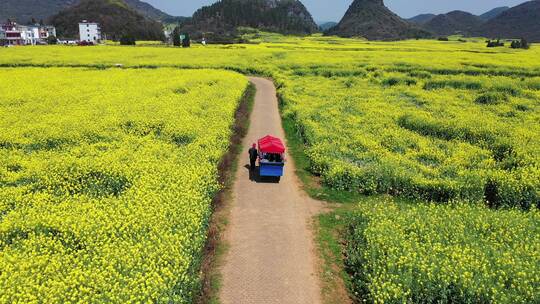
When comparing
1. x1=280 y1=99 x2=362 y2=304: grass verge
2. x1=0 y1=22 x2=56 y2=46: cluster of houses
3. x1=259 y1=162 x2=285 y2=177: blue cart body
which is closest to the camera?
x1=280 y1=99 x2=362 y2=304: grass verge

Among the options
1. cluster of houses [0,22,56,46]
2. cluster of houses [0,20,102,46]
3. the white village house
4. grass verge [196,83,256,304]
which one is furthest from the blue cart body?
the white village house

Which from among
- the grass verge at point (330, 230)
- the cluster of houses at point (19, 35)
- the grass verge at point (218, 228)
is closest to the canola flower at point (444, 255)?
the grass verge at point (330, 230)

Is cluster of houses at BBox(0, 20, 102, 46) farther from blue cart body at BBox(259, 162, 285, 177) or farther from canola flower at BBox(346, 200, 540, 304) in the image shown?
canola flower at BBox(346, 200, 540, 304)

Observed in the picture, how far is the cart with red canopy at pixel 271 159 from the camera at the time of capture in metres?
19.6

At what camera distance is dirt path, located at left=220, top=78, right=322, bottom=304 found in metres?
12.1

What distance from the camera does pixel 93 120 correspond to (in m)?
26.0

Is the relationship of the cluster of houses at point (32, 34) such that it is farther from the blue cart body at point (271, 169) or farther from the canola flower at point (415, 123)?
the blue cart body at point (271, 169)

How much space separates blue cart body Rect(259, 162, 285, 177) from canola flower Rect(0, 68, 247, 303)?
244 centimetres

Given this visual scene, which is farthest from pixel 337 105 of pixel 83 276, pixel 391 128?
pixel 83 276

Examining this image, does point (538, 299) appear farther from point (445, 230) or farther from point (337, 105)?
point (337, 105)

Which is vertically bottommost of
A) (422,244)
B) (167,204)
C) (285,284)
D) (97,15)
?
(285,284)

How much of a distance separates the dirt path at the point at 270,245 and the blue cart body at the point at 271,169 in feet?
1.84

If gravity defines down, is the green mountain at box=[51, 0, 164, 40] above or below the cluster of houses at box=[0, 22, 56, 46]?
above

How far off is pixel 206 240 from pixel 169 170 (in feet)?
14.2
